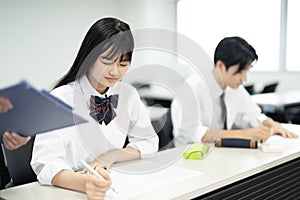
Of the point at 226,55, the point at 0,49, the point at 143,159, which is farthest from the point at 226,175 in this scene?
the point at 0,49

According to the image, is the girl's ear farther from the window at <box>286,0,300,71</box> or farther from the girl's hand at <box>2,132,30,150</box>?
the window at <box>286,0,300,71</box>

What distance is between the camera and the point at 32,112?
940mm

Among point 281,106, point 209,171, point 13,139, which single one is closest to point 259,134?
point 209,171

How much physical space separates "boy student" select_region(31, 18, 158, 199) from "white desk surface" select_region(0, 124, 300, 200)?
6cm

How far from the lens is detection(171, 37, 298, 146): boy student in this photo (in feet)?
6.27

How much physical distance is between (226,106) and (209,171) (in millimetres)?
892

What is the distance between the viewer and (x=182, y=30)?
597cm

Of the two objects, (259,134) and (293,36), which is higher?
(293,36)

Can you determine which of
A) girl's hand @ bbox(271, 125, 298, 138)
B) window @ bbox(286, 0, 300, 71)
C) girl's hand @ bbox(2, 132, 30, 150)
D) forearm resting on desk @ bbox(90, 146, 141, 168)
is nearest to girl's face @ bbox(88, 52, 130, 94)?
forearm resting on desk @ bbox(90, 146, 141, 168)

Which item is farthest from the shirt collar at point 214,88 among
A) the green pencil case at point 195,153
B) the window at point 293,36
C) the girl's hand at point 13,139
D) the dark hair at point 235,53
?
the window at point 293,36

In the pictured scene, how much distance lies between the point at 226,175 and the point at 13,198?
28.9 inches

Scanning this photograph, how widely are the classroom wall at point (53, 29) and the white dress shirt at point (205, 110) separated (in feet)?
7.97

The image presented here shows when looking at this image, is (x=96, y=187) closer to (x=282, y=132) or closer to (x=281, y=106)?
(x=282, y=132)

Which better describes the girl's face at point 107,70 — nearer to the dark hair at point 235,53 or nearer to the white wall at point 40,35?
the dark hair at point 235,53
